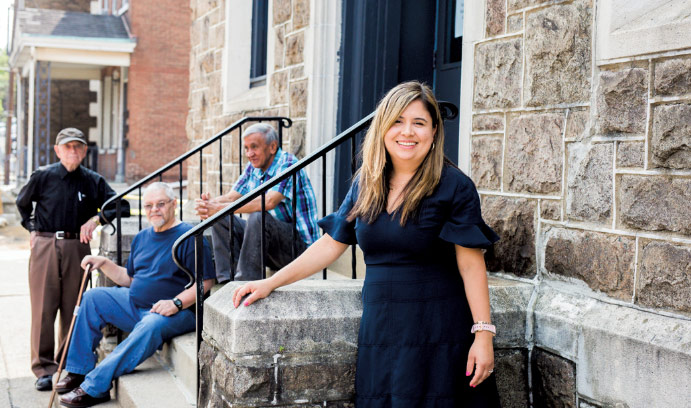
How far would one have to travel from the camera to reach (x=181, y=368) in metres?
4.47

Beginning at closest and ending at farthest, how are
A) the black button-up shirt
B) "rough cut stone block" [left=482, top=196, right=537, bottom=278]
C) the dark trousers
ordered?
"rough cut stone block" [left=482, top=196, right=537, bottom=278]
the dark trousers
the black button-up shirt

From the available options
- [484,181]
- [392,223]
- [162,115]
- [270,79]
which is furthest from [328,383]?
[162,115]

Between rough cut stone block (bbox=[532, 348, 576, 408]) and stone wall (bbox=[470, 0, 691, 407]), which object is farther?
rough cut stone block (bbox=[532, 348, 576, 408])

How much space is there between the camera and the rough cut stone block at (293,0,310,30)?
5.73 meters

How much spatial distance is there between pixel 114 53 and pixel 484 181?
50.9 feet

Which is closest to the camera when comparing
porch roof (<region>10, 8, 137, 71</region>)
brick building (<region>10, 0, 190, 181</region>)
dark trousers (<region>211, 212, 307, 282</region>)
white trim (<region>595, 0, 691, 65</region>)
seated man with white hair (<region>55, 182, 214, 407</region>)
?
white trim (<region>595, 0, 691, 65</region>)

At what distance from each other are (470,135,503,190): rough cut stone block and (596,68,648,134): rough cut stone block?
0.64m

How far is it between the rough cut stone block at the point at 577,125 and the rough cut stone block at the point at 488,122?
0.43 meters

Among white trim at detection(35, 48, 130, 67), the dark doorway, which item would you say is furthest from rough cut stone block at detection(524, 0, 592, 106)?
white trim at detection(35, 48, 130, 67)

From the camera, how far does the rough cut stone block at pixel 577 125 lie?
10.2 ft

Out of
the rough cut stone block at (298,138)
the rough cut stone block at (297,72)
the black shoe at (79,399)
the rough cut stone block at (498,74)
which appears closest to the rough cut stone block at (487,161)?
the rough cut stone block at (498,74)

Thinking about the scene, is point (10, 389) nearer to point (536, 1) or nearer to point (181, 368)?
point (181, 368)

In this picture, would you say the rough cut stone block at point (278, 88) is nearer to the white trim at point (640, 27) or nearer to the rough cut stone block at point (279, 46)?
the rough cut stone block at point (279, 46)

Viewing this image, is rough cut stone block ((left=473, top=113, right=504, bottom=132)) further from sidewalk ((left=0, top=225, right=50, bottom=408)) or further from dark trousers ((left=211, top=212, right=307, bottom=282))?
sidewalk ((left=0, top=225, right=50, bottom=408))
